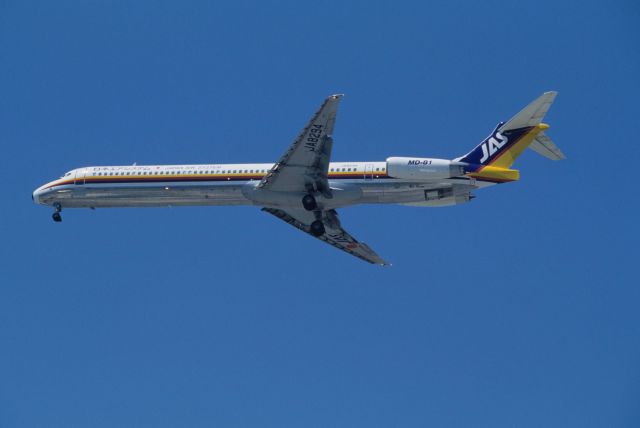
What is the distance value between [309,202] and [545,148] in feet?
38.5

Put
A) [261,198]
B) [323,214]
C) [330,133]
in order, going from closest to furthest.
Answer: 1. [330,133]
2. [261,198]
3. [323,214]

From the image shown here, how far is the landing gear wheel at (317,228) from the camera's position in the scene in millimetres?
53438

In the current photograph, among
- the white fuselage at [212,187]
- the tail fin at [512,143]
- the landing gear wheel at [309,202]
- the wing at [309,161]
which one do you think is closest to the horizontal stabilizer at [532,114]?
the tail fin at [512,143]

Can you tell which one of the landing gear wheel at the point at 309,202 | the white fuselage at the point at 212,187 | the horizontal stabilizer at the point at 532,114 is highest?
the horizontal stabilizer at the point at 532,114

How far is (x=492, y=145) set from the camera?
4925 cm

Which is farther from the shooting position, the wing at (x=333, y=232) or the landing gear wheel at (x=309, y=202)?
the wing at (x=333, y=232)

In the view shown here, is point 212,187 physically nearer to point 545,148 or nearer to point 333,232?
point 333,232

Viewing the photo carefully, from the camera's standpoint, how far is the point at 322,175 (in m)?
49.7

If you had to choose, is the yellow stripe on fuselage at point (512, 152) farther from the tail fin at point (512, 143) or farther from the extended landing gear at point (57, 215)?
the extended landing gear at point (57, 215)

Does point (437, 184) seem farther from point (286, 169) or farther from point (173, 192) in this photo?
point (173, 192)

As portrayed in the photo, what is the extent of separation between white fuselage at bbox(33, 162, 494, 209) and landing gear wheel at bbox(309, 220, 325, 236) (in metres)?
2.08

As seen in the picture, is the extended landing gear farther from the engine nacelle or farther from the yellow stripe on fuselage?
the yellow stripe on fuselage

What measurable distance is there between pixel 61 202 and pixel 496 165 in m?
23.8

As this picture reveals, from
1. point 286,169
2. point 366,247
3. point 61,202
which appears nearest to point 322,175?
point 286,169
